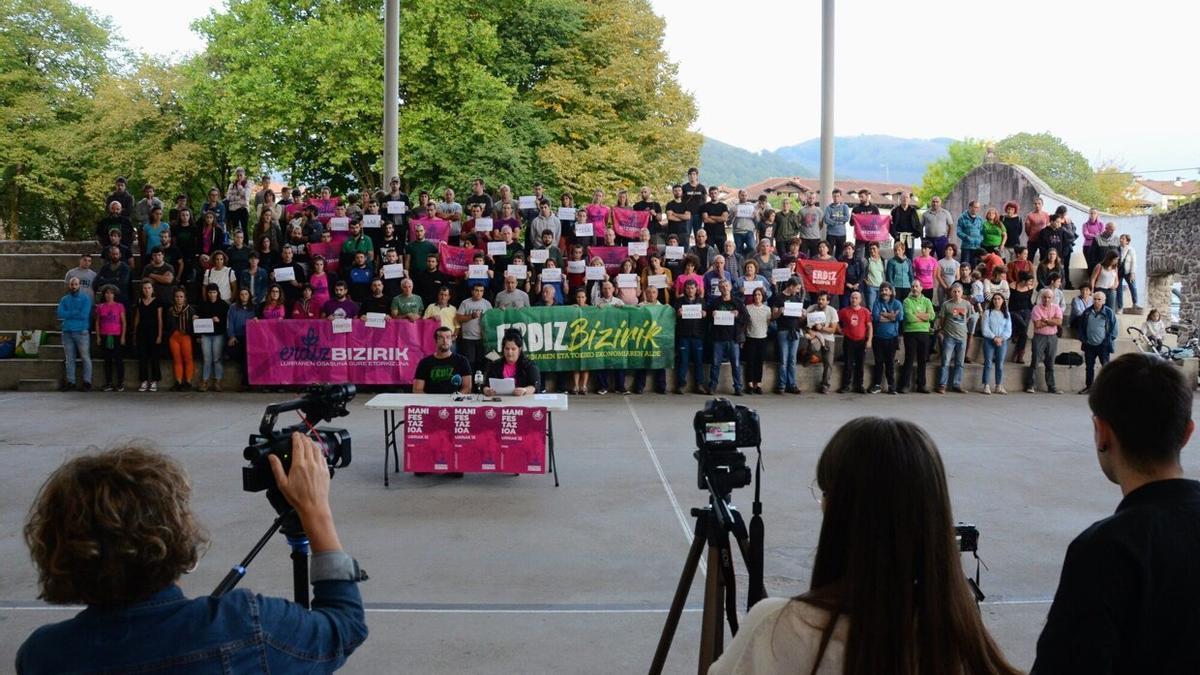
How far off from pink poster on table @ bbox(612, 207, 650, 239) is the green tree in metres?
78.5

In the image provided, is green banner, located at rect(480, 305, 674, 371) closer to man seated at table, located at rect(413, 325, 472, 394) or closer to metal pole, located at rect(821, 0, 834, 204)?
metal pole, located at rect(821, 0, 834, 204)

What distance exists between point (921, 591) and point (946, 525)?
148 mm

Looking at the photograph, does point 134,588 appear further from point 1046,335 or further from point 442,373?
point 1046,335

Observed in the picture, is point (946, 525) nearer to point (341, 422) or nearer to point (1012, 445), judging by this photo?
point (1012, 445)

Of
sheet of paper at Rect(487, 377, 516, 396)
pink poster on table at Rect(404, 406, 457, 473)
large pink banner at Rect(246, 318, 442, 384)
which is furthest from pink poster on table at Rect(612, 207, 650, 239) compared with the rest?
pink poster on table at Rect(404, 406, 457, 473)

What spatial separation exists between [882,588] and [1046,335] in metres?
17.7

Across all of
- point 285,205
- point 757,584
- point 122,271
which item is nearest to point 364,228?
point 285,205

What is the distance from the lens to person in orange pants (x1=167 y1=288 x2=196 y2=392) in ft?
54.9

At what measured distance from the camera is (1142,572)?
6.89 ft

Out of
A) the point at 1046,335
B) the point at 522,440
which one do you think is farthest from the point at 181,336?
the point at 1046,335

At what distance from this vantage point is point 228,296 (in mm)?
17062

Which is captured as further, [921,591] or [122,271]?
[122,271]

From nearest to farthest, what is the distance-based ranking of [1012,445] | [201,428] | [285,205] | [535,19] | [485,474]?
[485,474] < [1012,445] < [201,428] < [285,205] < [535,19]

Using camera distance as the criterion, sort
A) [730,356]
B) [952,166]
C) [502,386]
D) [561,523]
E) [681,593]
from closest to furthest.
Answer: [681,593] < [561,523] < [502,386] < [730,356] < [952,166]
